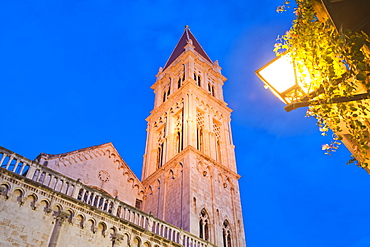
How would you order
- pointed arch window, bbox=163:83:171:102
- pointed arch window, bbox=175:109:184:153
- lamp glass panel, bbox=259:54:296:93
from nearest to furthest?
lamp glass panel, bbox=259:54:296:93
pointed arch window, bbox=175:109:184:153
pointed arch window, bbox=163:83:171:102

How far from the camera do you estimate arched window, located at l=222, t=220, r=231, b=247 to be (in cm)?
2067

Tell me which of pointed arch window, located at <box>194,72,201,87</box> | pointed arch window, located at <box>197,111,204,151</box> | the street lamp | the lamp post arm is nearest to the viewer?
the lamp post arm

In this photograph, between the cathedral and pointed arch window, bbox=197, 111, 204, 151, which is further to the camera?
pointed arch window, bbox=197, 111, 204, 151

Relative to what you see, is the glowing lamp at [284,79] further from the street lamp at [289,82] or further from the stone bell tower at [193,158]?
the stone bell tower at [193,158]

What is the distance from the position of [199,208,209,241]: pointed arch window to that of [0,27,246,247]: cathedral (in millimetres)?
63

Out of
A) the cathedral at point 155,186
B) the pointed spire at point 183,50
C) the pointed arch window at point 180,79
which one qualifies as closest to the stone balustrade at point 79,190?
the cathedral at point 155,186

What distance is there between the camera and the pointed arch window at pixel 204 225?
19.7 meters

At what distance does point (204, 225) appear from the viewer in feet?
66.1

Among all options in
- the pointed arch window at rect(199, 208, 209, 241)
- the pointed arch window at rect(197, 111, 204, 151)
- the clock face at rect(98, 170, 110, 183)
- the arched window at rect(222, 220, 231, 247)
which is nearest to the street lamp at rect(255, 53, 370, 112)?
the pointed arch window at rect(199, 208, 209, 241)

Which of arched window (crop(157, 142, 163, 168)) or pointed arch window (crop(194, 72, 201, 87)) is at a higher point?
pointed arch window (crop(194, 72, 201, 87))

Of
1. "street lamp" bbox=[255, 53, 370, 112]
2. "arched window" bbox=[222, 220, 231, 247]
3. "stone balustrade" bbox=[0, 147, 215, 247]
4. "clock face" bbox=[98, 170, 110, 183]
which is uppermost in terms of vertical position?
"clock face" bbox=[98, 170, 110, 183]

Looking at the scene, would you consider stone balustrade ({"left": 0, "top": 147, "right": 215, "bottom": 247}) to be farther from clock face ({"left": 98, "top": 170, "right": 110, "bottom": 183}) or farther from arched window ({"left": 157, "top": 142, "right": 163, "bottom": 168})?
arched window ({"left": 157, "top": 142, "right": 163, "bottom": 168})

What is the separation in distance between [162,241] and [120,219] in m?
2.48

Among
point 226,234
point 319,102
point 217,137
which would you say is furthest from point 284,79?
point 217,137
